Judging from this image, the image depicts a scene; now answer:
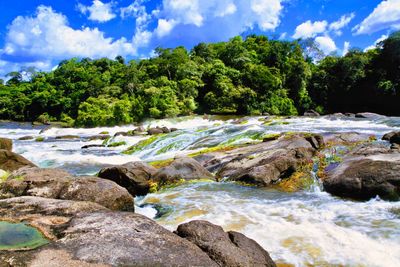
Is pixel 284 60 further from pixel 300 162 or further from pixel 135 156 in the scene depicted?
pixel 300 162

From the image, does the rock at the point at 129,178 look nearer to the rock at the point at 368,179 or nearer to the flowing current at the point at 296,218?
the flowing current at the point at 296,218

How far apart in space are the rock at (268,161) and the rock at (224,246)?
23.2 ft

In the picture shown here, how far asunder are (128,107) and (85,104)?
25.7 ft

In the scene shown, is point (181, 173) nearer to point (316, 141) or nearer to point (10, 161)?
point (316, 141)

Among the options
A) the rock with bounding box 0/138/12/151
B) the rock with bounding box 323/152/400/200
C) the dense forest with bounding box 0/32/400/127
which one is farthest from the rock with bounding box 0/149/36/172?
the dense forest with bounding box 0/32/400/127

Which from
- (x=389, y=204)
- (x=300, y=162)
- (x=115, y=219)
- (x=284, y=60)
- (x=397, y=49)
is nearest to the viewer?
(x=115, y=219)

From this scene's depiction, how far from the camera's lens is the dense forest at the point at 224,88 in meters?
57.5

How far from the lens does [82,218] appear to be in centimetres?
639

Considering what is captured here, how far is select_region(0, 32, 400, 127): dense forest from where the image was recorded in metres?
57.5

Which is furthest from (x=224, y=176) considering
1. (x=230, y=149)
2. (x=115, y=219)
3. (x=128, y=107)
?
(x=128, y=107)

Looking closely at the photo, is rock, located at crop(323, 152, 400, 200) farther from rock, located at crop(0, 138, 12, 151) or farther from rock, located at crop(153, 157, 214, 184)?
rock, located at crop(0, 138, 12, 151)

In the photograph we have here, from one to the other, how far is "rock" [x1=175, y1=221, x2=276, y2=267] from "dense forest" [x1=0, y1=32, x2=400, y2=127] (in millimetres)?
47999

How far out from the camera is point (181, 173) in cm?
1446

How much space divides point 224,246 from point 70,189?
4.90 m
